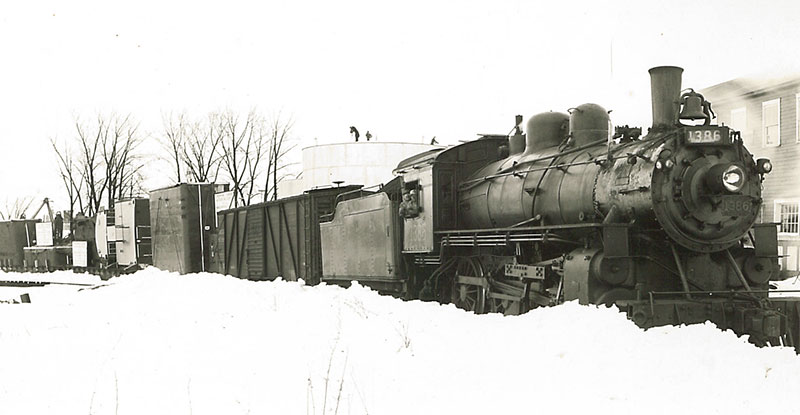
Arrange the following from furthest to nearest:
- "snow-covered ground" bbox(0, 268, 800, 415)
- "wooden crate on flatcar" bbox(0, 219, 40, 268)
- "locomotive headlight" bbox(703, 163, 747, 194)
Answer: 1. "wooden crate on flatcar" bbox(0, 219, 40, 268)
2. "locomotive headlight" bbox(703, 163, 747, 194)
3. "snow-covered ground" bbox(0, 268, 800, 415)

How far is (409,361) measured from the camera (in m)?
6.08

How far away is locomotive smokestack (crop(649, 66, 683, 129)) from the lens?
711 centimetres

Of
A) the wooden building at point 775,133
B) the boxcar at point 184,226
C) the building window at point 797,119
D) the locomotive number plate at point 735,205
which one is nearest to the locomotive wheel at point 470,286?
the locomotive number plate at point 735,205

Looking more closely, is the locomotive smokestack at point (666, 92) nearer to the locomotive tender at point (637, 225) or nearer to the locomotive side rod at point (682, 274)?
the locomotive tender at point (637, 225)

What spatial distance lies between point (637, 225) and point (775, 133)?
7.73 meters

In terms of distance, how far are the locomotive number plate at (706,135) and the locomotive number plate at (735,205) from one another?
1.82ft

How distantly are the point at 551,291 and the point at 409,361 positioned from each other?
2.28m

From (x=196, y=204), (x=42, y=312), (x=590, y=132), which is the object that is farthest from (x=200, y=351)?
(x=196, y=204)

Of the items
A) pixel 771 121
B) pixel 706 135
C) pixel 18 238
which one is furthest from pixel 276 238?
pixel 18 238

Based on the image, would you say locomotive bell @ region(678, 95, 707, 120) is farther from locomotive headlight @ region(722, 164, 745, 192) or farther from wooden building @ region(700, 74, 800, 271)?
wooden building @ region(700, 74, 800, 271)

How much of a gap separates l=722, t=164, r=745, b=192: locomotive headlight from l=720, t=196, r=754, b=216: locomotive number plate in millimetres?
118

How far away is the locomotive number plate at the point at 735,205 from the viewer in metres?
6.78

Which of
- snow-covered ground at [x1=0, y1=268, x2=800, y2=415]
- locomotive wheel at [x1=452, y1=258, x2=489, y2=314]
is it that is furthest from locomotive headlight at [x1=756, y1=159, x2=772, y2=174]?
locomotive wheel at [x1=452, y1=258, x2=489, y2=314]

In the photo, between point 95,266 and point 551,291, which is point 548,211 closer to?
point 551,291
